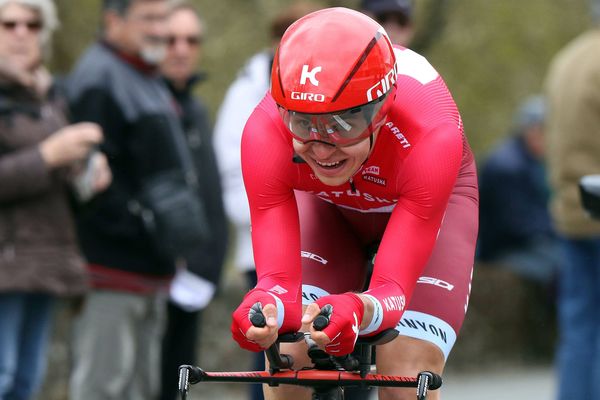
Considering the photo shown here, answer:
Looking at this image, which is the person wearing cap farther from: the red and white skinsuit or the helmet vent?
the helmet vent

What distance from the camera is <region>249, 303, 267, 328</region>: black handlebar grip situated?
4.25 metres

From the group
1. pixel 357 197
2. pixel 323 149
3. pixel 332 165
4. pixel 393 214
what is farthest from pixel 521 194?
pixel 323 149

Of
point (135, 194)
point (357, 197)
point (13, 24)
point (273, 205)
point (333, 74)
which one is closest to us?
point (333, 74)

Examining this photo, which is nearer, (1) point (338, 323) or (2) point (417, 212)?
(1) point (338, 323)

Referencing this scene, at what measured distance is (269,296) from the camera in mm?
4457

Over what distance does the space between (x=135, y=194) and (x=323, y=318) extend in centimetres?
339

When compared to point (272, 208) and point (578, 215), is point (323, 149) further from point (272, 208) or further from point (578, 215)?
point (578, 215)

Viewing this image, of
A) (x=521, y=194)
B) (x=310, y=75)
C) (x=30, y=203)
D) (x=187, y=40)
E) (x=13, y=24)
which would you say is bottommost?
(x=310, y=75)

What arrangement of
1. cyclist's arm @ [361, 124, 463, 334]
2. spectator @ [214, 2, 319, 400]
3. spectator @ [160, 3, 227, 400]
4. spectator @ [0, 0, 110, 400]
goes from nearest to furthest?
cyclist's arm @ [361, 124, 463, 334]
spectator @ [0, 0, 110, 400]
spectator @ [214, 2, 319, 400]
spectator @ [160, 3, 227, 400]

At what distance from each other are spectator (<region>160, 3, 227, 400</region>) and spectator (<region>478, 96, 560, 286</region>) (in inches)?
150

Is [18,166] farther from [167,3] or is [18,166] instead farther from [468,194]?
[468,194]

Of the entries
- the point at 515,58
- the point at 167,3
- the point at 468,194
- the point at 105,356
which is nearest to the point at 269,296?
the point at 468,194

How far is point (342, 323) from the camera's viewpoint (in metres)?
4.22

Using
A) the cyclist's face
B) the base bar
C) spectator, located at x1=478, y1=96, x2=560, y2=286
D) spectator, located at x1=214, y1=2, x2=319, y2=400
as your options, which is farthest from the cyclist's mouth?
spectator, located at x1=478, y1=96, x2=560, y2=286
